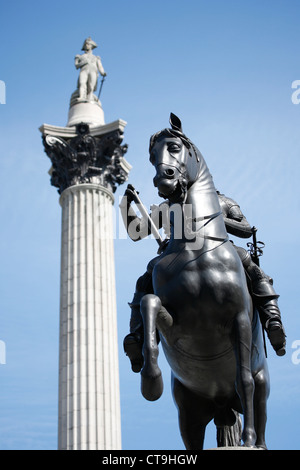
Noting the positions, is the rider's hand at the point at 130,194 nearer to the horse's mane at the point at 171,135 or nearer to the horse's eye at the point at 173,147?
the horse's mane at the point at 171,135

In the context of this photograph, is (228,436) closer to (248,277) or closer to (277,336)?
(277,336)

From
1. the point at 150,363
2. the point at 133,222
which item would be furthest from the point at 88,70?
the point at 150,363

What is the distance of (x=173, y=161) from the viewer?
7.46 metres

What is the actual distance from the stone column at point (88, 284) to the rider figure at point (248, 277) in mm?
15560

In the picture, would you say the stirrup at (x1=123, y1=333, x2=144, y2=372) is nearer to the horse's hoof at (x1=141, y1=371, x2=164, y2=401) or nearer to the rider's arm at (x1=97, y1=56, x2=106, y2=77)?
the horse's hoof at (x1=141, y1=371, x2=164, y2=401)

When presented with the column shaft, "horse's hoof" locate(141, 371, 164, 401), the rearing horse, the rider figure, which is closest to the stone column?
the column shaft

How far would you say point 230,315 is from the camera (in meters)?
7.33

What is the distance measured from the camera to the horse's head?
7355 millimetres

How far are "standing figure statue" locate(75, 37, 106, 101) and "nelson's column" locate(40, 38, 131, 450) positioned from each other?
35 millimetres

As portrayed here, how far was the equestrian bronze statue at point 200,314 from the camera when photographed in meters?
7.25

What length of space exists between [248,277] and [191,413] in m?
1.27

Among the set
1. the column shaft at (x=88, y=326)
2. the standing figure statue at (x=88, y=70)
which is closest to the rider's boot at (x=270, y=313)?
the column shaft at (x=88, y=326)

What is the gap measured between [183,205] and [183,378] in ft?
4.75
